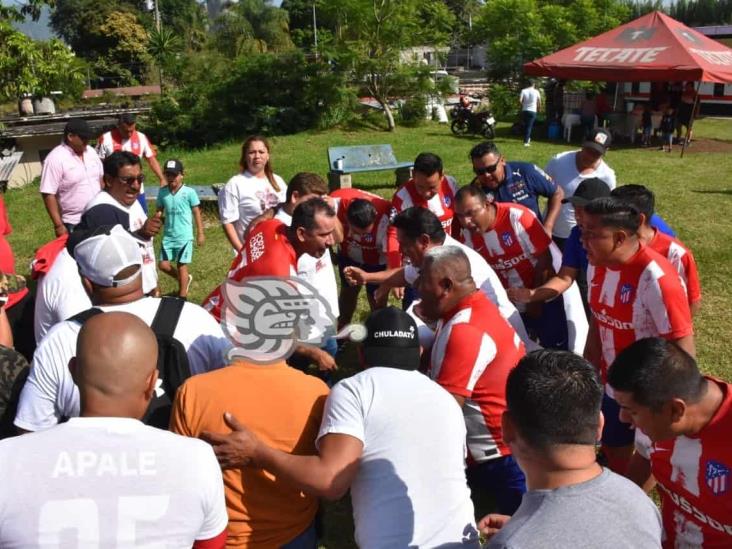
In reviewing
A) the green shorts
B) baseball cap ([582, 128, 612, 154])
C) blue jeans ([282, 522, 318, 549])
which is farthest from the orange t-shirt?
the green shorts

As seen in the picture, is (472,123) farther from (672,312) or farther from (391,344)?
(391,344)

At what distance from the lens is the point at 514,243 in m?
4.74

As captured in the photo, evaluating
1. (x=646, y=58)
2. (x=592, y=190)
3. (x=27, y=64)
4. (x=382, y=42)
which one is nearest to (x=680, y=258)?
(x=592, y=190)

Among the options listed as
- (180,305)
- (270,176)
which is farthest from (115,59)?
Answer: (180,305)

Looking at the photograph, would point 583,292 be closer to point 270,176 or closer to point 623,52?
point 270,176

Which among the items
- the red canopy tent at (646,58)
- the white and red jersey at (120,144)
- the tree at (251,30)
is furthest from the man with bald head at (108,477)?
the tree at (251,30)

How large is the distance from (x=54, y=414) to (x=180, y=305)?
64 centimetres

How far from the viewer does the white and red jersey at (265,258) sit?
12.9 feet

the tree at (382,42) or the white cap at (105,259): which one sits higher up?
the tree at (382,42)

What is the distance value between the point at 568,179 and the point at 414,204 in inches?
67.6

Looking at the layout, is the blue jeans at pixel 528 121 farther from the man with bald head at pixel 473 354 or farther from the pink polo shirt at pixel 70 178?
the man with bald head at pixel 473 354

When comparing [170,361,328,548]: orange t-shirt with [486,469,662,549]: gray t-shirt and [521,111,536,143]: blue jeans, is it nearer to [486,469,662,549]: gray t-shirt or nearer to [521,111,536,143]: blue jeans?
[486,469,662,549]: gray t-shirt

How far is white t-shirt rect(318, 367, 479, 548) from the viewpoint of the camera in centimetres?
222

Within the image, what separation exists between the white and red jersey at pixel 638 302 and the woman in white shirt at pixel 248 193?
125 inches
